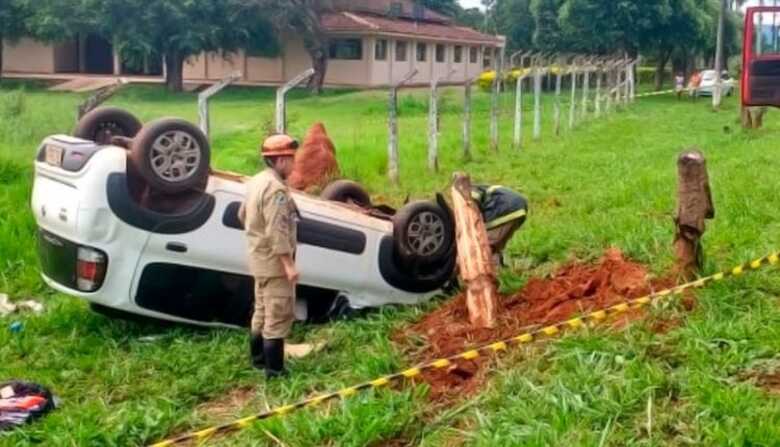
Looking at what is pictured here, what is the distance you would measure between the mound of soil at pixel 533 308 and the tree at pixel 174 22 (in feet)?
110

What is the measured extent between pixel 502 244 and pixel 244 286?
6.21ft

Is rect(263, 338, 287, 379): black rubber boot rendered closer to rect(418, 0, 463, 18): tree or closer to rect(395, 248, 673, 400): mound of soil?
rect(395, 248, 673, 400): mound of soil

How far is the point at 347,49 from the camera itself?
44562mm

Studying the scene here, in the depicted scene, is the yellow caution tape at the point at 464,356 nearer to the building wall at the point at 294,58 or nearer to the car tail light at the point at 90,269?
the car tail light at the point at 90,269

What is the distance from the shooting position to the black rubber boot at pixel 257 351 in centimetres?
602

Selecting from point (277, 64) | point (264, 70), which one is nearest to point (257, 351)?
point (277, 64)

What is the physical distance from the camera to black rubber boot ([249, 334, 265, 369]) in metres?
6.02

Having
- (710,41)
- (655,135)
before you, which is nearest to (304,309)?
(655,135)

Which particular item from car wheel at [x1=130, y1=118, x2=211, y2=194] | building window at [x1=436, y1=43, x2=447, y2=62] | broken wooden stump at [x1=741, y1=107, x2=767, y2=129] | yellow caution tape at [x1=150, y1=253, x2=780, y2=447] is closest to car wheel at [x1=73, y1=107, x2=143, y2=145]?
car wheel at [x1=130, y1=118, x2=211, y2=194]

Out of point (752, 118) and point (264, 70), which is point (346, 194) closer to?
point (752, 118)

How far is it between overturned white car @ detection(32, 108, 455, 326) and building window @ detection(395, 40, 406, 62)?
130 feet

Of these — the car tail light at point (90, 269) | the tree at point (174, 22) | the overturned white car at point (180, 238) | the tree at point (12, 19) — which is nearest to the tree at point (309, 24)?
the tree at point (174, 22)

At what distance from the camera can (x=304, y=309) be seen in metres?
7.01

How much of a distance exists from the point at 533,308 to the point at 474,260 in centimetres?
46
